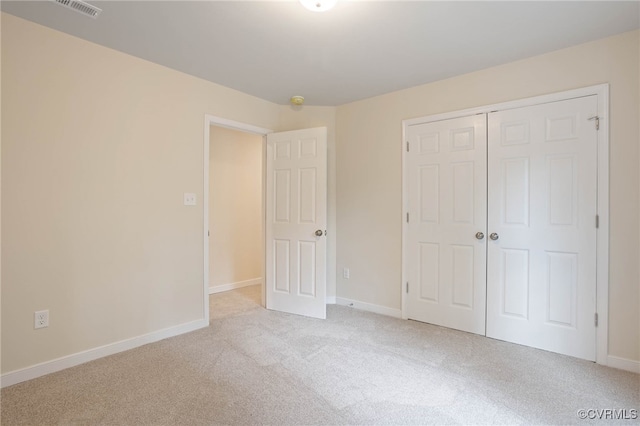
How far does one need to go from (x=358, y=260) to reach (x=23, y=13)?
3.40 meters

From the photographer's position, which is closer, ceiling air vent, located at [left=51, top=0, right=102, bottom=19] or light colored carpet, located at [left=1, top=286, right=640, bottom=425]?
light colored carpet, located at [left=1, top=286, right=640, bottom=425]

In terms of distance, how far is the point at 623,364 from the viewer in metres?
2.24

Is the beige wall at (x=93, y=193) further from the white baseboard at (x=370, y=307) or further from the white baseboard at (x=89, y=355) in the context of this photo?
the white baseboard at (x=370, y=307)

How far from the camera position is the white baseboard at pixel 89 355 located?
205cm

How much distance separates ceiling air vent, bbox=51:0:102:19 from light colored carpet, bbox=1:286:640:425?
2380 mm

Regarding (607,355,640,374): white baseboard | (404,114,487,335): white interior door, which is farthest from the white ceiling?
(607,355,640,374): white baseboard

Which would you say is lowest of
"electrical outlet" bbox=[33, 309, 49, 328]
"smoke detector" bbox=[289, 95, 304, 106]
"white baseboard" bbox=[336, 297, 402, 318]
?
"white baseboard" bbox=[336, 297, 402, 318]

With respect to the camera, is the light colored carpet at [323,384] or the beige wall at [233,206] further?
the beige wall at [233,206]

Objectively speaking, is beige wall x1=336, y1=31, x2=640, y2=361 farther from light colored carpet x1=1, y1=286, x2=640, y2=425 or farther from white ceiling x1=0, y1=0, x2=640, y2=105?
light colored carpet x1=1, y1=286, x2=640, y2=425

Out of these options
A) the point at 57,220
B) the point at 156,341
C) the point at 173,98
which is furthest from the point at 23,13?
the point at 156,341

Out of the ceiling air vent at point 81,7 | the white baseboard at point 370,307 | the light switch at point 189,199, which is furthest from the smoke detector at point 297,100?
the white baseboard at point 370,307

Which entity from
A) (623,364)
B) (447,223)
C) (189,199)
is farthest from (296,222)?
(623,364)

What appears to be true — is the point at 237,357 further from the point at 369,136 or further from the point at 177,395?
the point at 369,136

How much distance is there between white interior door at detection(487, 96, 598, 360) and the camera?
2377 mm
